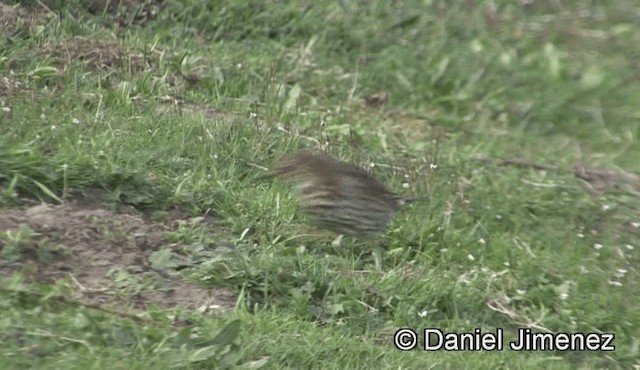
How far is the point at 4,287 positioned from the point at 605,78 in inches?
→ 194

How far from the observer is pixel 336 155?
690 cm

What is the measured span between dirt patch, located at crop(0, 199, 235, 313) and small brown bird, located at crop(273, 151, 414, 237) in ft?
2.27

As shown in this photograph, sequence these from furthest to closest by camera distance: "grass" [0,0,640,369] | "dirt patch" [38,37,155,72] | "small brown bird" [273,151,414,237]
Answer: "dirt patch" [38,37,155,72] < "small brown bird" [273,151,414,237] < "grass" [0,0,640,369]

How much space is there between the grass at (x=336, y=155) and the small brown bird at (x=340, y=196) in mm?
108

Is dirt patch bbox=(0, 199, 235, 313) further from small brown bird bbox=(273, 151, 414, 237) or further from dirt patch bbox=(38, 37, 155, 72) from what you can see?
dirt patch bbox=(38, 37, 155, 72)

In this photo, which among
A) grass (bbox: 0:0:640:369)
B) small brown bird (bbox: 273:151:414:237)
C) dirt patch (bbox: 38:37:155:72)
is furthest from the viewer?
dirt patch (bbox: 38:37:155:72)

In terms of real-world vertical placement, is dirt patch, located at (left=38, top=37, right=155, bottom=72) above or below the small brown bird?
above

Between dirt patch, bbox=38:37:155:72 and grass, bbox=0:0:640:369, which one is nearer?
grass, bbox=0:0:640:369

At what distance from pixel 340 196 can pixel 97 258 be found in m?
1.13

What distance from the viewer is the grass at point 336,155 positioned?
17.0ft

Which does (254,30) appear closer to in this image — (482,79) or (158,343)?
(482,79)

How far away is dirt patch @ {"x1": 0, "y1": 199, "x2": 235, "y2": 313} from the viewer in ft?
17.0

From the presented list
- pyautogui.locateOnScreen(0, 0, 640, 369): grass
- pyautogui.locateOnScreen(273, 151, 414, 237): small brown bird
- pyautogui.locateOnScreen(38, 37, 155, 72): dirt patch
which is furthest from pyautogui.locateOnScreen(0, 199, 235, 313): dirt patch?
pyautogui.locateOnScreen(38, 37, 155, 72): dirt patch

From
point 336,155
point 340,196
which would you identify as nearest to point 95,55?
point 336,155
